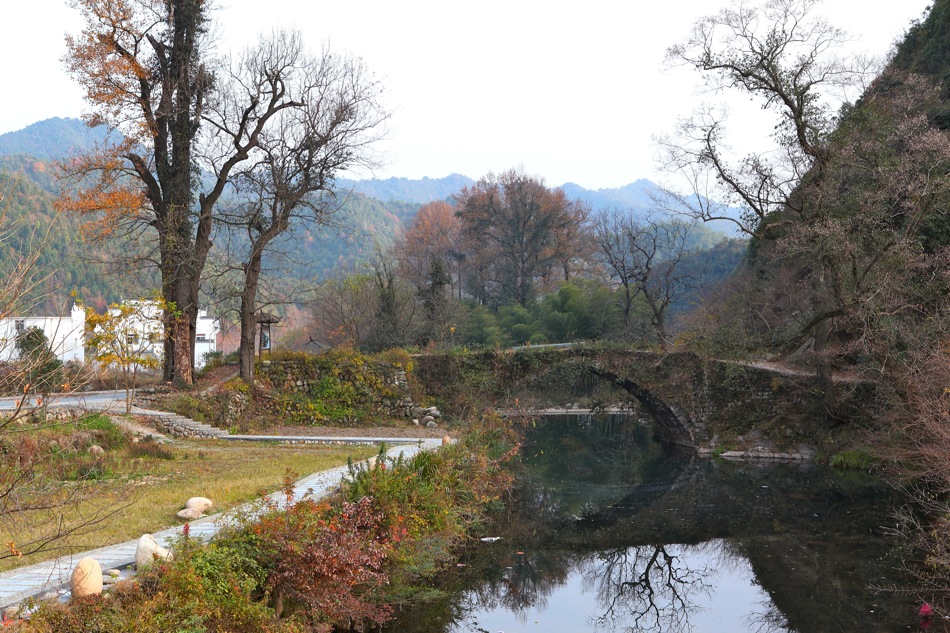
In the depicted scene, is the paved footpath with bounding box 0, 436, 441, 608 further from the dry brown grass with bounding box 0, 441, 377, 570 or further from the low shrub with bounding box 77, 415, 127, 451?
the low shrub with bounding box 77, 415, 127, 451

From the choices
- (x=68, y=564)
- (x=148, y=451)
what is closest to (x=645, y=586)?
(x=68, y=564)

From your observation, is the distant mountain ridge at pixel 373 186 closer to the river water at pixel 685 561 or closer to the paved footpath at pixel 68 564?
the river water at pixel 685 561

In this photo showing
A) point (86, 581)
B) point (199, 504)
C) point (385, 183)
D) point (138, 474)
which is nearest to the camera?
point (86, 581)

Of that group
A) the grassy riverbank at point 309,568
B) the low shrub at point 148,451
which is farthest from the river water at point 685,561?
the low shrub at point 148,451

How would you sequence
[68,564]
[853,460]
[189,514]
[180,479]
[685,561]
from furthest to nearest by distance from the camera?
[853,460] → [685,561] → [180,479] → [189,514] → [68,564]

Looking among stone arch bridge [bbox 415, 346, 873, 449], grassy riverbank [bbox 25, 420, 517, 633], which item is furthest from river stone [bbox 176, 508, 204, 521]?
stone arch bridge [bbox 415, 346, 873, 449]

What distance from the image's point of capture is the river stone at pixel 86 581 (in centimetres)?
563

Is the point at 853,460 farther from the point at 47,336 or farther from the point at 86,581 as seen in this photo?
the point at 86,581

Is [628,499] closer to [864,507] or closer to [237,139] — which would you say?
[864,507]

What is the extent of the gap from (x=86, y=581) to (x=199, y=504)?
11.9 ft

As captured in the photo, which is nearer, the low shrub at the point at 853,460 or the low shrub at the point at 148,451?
the low shrub at the point at 148,451

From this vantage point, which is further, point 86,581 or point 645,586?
point 645,586

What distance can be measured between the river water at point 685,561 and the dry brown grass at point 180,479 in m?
2.91

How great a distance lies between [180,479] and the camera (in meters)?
12.1
